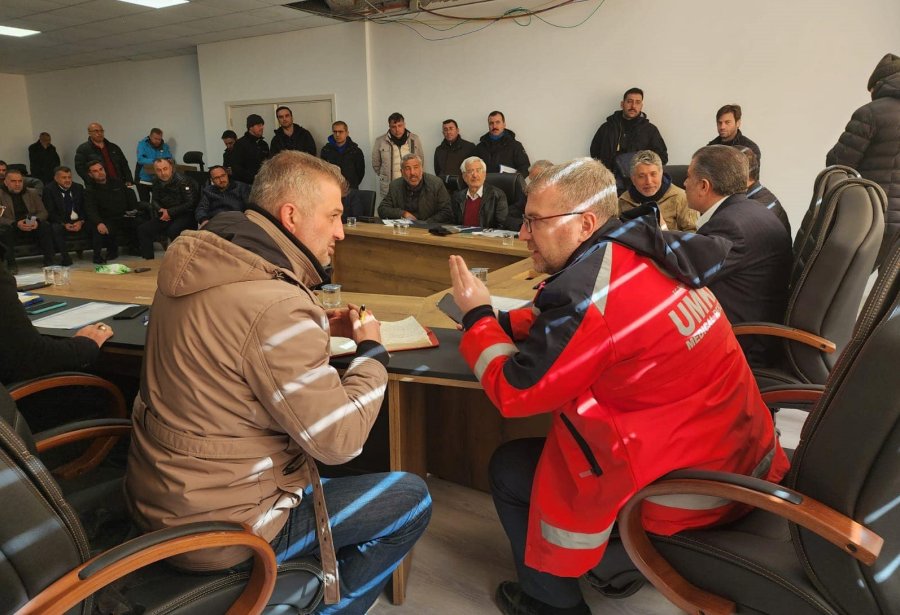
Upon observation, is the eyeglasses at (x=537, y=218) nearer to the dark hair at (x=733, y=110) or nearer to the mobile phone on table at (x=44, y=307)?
the mobile phone on table at (x=44, y=307)

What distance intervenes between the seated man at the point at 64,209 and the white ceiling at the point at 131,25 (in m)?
1.74

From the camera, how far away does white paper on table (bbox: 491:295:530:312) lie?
2062 mm

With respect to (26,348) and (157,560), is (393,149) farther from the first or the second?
(157,560)

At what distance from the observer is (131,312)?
6.71ft

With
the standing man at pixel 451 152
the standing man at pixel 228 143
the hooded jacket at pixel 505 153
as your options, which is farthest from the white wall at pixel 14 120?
the hooded jacket at pixel 505 153

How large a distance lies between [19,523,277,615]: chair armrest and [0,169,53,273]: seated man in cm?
694

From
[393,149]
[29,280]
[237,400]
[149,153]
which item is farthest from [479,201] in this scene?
[149,153]

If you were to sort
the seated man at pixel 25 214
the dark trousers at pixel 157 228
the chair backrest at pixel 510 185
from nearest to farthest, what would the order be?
the chair backrest at pixel 510 185 < the seated man at pixel 25 214 < the dark trousers at pixel 157 228

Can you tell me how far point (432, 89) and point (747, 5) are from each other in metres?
3.29

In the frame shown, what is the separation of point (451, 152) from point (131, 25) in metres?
4.26

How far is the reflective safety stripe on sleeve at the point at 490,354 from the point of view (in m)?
1.30

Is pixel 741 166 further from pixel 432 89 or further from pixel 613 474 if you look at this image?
pixel 432 89

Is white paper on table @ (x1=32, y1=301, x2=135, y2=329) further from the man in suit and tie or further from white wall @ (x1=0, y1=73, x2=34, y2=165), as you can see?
white wall @ (x1=0, y1=73, x2=34, y2=165)

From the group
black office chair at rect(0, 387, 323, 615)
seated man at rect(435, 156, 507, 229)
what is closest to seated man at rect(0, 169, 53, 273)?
seated man at rect(435, 156, 507, 229)
